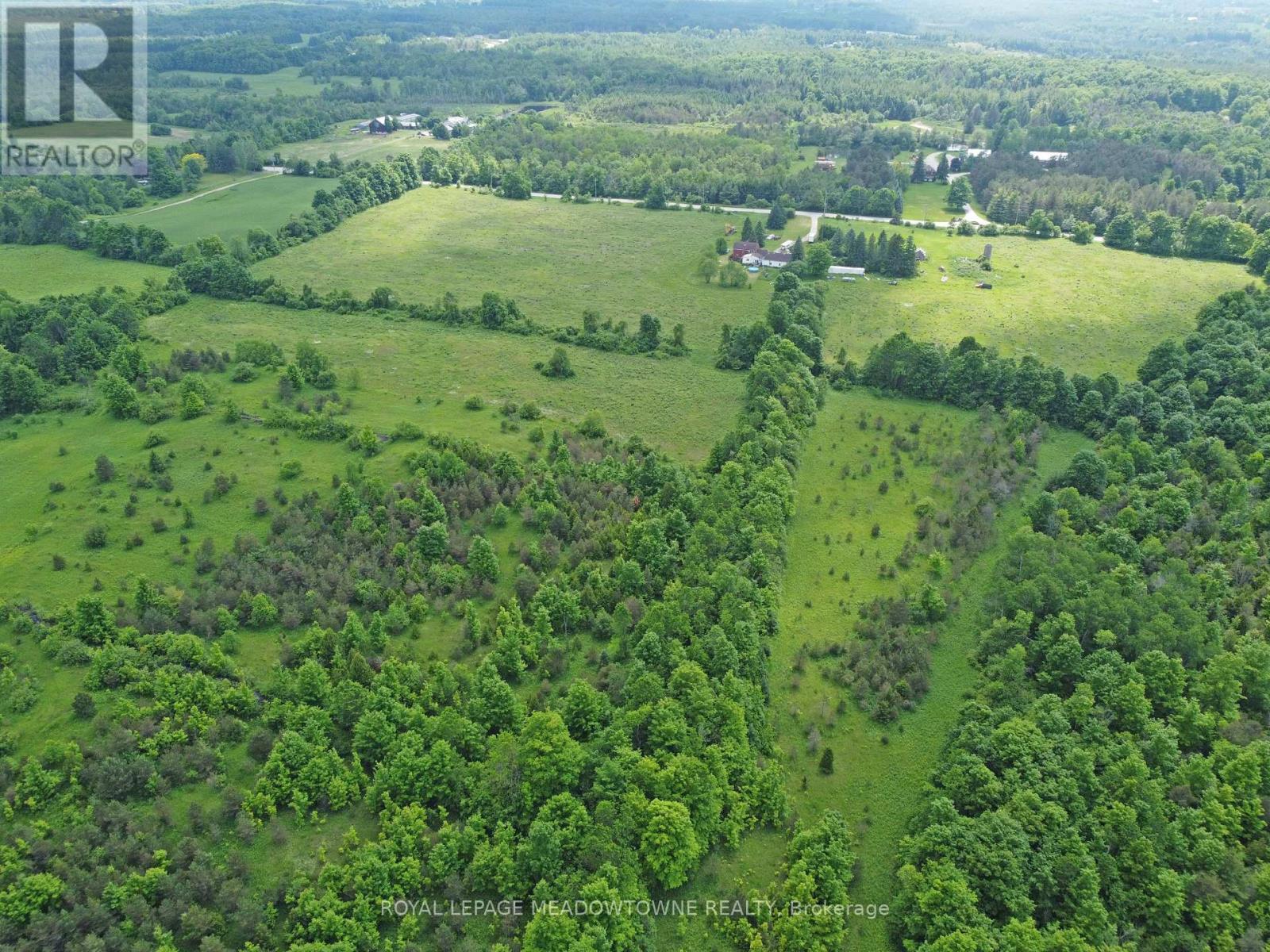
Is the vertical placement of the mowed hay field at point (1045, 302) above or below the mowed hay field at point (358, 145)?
below

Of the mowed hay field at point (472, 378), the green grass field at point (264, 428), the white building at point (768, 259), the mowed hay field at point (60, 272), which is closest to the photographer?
the green grass field at point (264, 428)

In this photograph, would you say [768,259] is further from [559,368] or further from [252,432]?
[252,432]

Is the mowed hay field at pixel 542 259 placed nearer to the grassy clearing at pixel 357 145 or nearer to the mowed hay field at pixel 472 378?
the mowed hay field at pixel 472 378

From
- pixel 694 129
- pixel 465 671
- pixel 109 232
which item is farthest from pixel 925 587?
pixel 694 129

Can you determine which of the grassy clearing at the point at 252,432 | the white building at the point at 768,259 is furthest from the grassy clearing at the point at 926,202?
the grassy clearing at the point at 252,432

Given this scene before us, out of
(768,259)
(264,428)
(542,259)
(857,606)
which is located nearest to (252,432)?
(264,428)
